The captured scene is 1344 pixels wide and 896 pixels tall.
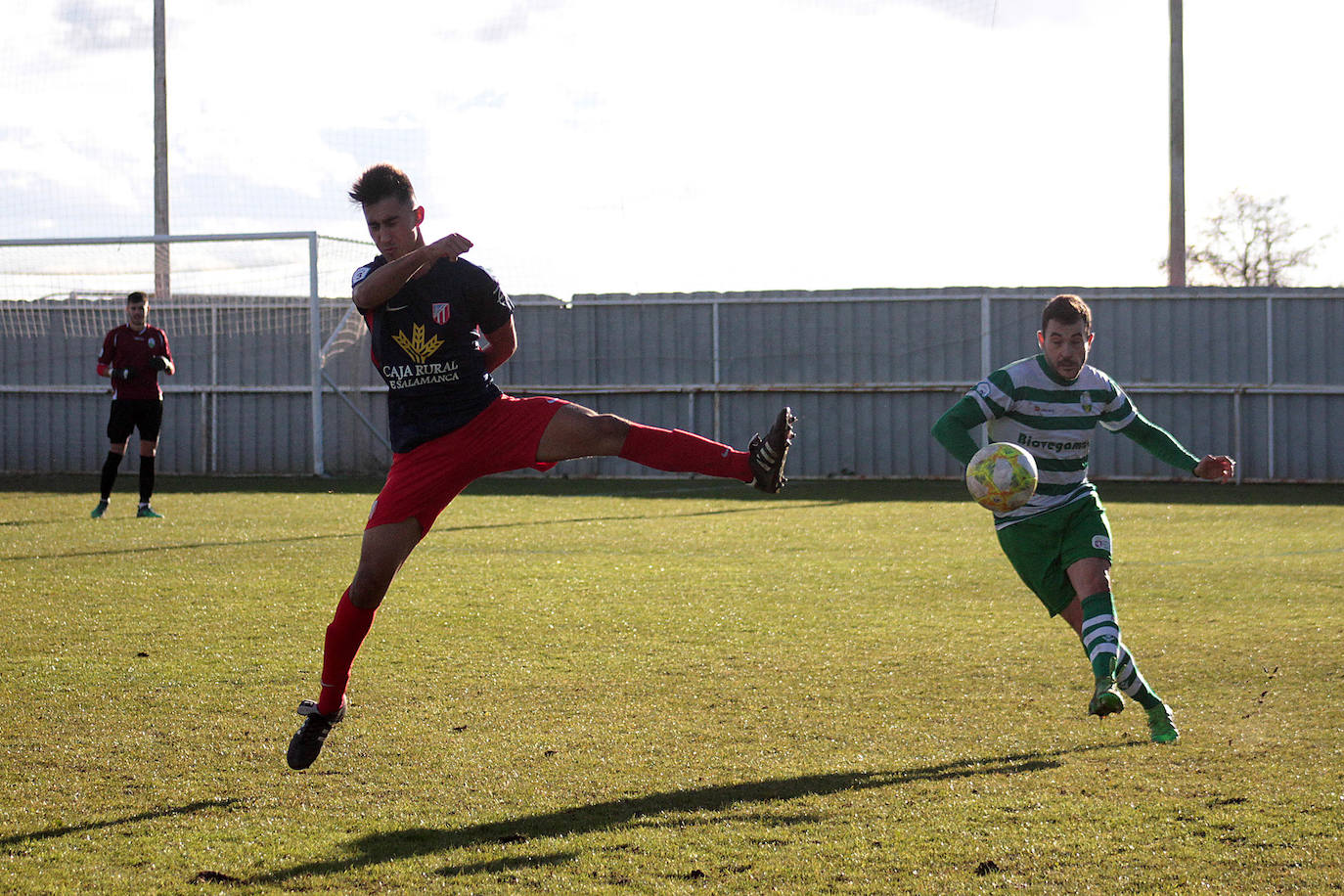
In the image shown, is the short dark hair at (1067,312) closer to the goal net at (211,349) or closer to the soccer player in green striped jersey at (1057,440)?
the soccer player in green striped jersey at (1057,440)

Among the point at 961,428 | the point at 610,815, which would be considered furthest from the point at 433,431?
the point at 961,428

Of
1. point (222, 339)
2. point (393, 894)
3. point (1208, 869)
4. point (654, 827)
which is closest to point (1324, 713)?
point (1208, 869)

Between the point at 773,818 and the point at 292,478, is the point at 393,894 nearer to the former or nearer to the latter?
the point at 773,818

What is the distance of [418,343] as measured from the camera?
454 centimetres

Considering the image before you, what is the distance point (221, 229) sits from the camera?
21.8m

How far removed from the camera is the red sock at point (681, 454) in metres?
4.61

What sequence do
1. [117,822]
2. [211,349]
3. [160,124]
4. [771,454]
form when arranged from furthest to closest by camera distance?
[160,124] → [211,349] → [771,454] → [117,822]

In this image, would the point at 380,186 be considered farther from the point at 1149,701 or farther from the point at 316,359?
the point at 316,359

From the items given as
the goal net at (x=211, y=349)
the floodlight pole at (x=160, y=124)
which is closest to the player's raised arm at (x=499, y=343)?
the goal net at (x=211, y=349)

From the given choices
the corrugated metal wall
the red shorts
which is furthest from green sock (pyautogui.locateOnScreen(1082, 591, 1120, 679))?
the corrugated metal wall

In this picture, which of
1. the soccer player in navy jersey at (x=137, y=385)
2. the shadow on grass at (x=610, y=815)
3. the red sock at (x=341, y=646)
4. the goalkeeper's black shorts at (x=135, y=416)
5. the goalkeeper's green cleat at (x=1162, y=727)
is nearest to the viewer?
the shadow on grass at (x=610, y=815)

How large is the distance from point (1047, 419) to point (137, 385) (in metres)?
10.8

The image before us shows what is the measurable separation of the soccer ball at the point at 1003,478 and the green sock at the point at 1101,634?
51 centimetres

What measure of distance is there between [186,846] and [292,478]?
56.8 ft
